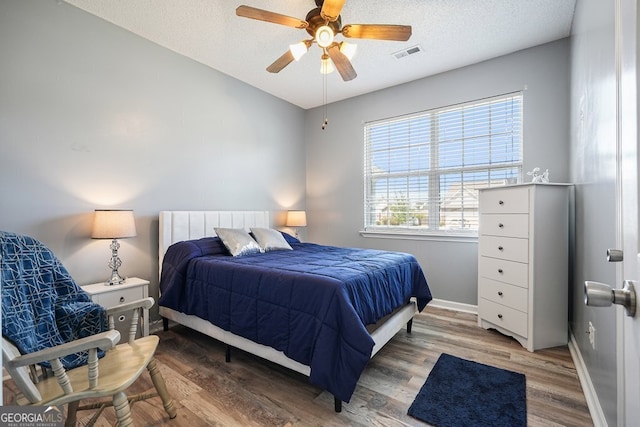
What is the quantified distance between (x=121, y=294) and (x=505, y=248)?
131 inches

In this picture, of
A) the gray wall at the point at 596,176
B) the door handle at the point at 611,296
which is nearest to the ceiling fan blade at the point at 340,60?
the gray wall at the point at 596,176

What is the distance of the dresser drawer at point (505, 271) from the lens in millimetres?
2465

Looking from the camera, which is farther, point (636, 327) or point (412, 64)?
point (412, 64)

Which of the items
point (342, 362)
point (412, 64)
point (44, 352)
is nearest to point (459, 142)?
point (412, 64)

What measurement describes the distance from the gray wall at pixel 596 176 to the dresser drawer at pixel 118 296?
3048 millimetres

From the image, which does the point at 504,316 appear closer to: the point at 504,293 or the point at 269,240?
the point at 504,293

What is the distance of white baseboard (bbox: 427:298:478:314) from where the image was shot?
3.29 meters

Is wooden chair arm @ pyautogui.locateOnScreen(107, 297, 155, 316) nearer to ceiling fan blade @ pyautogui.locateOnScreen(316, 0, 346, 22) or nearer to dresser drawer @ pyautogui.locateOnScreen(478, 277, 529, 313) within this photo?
ceiling fan blade @ pyautogui.locateOnScreen(316, 0, 346, 22)

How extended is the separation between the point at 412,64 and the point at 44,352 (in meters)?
3.75

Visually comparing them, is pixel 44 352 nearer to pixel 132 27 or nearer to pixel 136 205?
pixel 136 205

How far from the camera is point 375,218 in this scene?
13.5 feet

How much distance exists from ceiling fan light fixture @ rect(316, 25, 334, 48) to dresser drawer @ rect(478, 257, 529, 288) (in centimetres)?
241

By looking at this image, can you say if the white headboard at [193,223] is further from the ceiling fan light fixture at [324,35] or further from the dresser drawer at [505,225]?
the dresser drawer at [505,225]

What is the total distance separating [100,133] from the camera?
250cm
